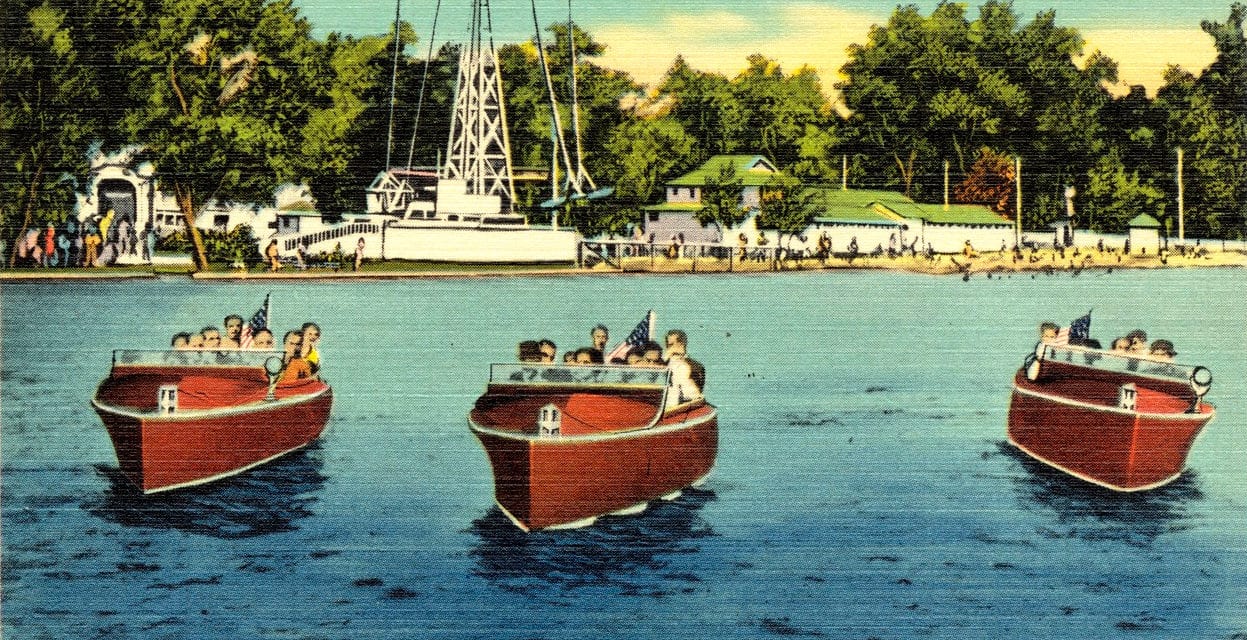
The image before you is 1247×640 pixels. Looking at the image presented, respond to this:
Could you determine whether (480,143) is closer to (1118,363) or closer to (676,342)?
(676,342)

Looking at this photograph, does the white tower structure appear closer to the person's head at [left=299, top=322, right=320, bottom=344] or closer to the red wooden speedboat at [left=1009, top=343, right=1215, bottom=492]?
the person's head at [left=299, top=322, right=320, bottom=344]

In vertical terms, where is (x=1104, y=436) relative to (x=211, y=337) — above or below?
below

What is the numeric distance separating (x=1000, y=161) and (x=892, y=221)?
1273 mm

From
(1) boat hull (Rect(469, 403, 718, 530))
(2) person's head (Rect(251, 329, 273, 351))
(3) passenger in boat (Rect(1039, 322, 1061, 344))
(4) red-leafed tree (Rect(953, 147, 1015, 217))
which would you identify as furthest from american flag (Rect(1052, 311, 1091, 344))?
(2) person's head (Rect(251, 329, 273, 351))

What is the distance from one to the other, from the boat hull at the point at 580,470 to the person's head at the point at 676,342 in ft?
1.10

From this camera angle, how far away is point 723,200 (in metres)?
11.9

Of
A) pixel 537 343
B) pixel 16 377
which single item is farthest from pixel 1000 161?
pixel 16 377

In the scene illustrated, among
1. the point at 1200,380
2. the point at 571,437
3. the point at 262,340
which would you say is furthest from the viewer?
the point at 262,340

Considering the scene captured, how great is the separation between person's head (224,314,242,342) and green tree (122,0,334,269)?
0.36 meters

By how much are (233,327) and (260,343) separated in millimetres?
190

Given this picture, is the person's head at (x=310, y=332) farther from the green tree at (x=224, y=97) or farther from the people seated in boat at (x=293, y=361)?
the green tree at (x=224, y=97)

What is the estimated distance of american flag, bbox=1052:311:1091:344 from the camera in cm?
894

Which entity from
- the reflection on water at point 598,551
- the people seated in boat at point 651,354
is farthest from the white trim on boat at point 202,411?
the people seated in boat at point 651,354

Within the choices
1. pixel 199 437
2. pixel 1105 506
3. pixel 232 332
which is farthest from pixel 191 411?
pixel 1105 506
